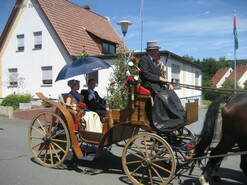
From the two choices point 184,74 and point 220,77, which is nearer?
point 184,74

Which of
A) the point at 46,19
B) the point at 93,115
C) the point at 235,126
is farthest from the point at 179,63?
the point at 235,126

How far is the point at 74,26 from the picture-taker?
18969mm

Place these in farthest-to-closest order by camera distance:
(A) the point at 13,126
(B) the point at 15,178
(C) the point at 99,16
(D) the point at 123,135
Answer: (C) the point at 99,16 → (A) the point at 13,126 → (D) the point at 123,135 → (B) the point at 15,178

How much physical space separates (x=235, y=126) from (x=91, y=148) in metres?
3.02

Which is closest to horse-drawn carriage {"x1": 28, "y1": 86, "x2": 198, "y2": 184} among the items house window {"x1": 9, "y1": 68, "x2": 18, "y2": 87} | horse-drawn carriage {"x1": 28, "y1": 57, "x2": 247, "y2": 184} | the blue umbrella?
horse-drawn carriage {"x1": 28, "y1": 57, "x2": 247, "y2": 184}

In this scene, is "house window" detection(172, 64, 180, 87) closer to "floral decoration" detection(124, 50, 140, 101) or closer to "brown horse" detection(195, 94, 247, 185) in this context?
"floral decoration" detection(124, 50, 140, 101)

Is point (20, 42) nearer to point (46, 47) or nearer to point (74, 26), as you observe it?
point (46, 47)

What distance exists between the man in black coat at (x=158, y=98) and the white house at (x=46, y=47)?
10.9m

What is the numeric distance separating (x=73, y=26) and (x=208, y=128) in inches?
648

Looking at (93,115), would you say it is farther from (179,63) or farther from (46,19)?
(46,19)

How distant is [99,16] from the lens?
2453 cm

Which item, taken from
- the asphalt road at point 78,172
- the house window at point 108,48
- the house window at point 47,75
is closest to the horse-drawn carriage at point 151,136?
the asphalt road at point 78,172

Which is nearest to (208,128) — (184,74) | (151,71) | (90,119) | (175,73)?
(151,71)

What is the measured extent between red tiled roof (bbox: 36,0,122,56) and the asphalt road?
11.4 metres
